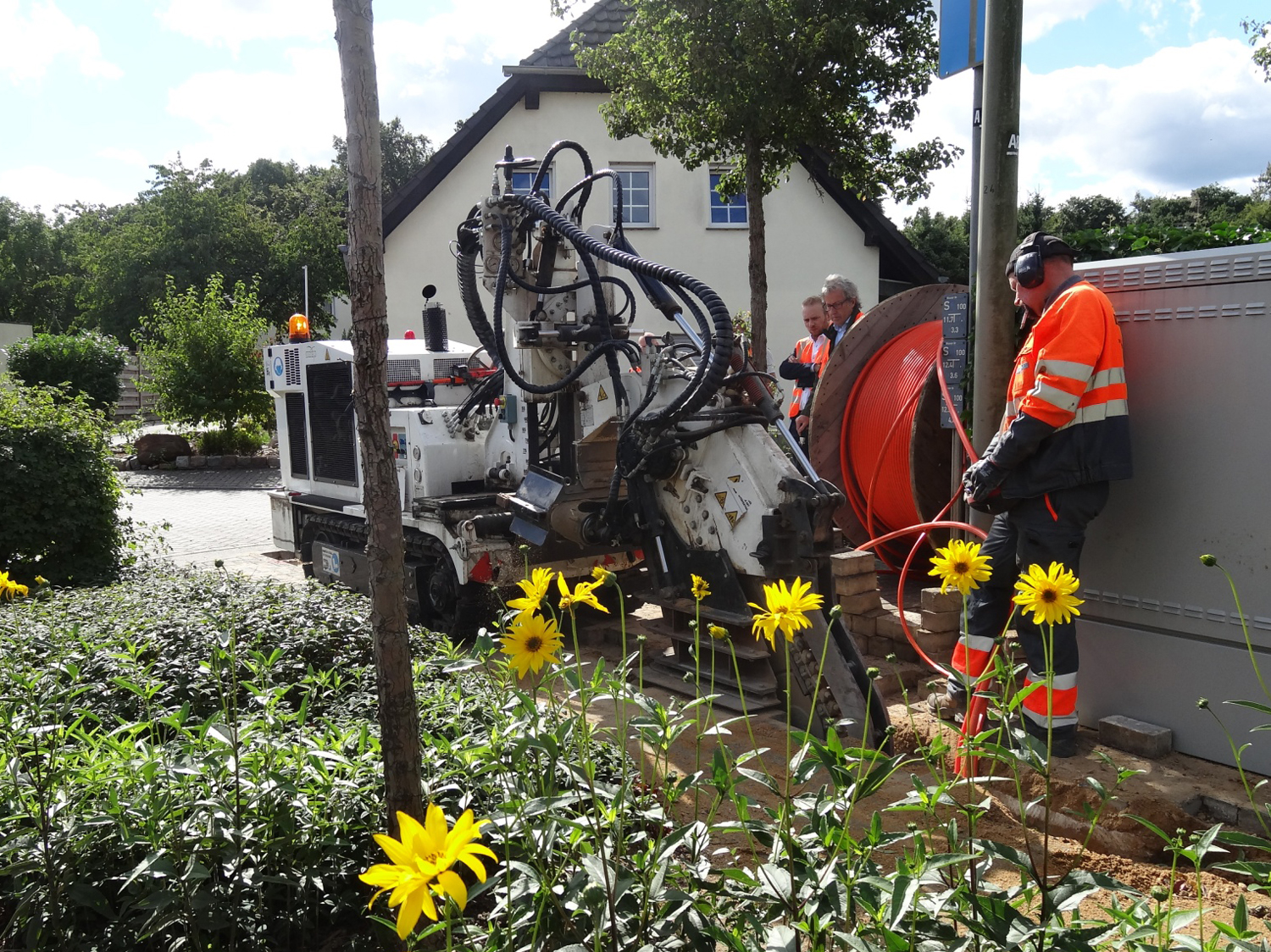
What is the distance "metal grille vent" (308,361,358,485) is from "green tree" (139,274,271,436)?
13.2m

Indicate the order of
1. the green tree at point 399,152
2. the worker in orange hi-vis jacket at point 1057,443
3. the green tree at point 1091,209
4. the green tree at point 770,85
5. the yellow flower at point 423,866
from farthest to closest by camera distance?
1. the green tree at point 399,152
2. the green tree at point 1091,209
3. the green tree at point 770,85
4. the worker in orange hi-vis jacket at point 1057,443
5. the yellow flower at point 423,866

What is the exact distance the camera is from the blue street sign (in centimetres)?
502

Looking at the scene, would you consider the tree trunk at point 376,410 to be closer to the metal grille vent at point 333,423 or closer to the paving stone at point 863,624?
the paving stone at point 863,624

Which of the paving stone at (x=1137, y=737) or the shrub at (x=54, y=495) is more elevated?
the shrub at (x=54, y=495)

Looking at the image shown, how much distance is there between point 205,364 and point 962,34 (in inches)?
732

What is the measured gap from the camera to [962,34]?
16.6 ft

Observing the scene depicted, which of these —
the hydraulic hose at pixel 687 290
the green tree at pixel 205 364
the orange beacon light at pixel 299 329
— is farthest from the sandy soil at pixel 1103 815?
the green tree at pixel 205 364

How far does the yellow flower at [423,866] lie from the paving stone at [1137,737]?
12.1ft

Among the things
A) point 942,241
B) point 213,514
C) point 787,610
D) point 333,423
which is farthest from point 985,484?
point 942,241

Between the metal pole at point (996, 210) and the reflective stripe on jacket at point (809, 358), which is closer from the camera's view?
the metal pole at point (996, 210)

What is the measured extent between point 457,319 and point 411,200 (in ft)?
7.84

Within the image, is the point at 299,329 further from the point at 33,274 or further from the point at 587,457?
the point at 33,274

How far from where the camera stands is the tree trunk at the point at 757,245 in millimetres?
10398

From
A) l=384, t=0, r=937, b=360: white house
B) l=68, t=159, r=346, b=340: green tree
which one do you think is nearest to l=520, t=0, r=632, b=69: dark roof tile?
l=384, t=0, r=937, b=360: white house
